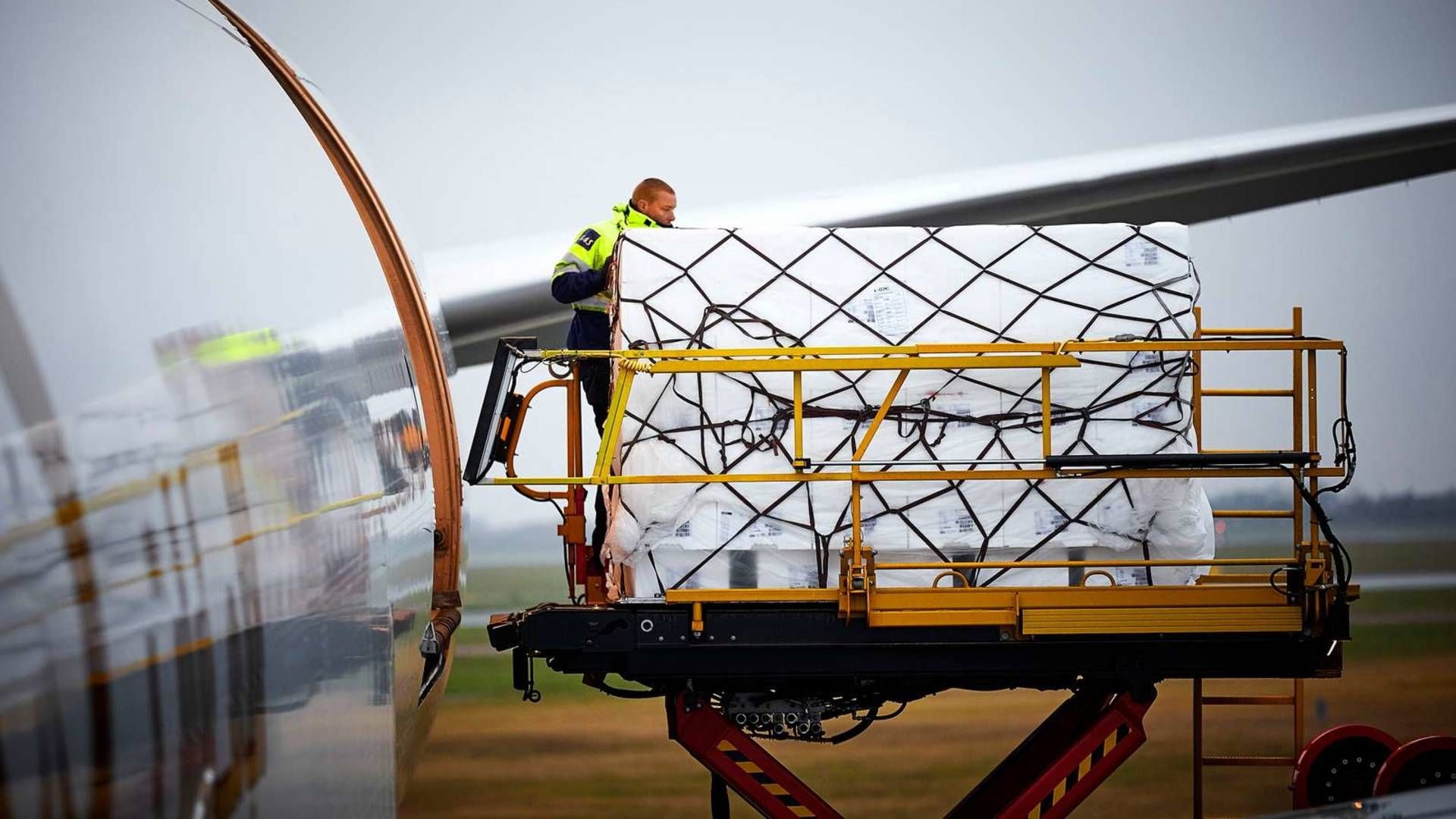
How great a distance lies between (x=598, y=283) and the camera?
5410 millimetres

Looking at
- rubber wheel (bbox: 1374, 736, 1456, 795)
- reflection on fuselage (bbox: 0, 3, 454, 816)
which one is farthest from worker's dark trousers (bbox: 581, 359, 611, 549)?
rubber wheel (bbox: 1374, 736, 1456, 795)

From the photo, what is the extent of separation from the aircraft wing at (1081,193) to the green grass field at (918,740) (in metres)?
1.89

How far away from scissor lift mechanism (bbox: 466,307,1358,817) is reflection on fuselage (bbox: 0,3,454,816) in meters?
0.97

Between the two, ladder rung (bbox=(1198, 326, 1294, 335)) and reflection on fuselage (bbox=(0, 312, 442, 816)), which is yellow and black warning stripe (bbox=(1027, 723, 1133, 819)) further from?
reflection on fuselage (bbox=(0, 312, 442, 816))

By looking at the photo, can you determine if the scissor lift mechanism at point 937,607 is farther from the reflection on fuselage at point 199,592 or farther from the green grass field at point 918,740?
the green grass field at point 918,740

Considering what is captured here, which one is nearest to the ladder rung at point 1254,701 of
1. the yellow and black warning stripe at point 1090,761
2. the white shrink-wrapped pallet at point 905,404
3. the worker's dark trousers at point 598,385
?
the yellow and black warning stripe at point 1090,761

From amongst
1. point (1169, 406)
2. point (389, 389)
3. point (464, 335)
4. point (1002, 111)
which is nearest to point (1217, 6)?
point (1002, 111)

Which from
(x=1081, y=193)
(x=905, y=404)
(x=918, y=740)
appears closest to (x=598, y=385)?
(x=905, y=404)

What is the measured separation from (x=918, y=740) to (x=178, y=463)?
10083 millimetres

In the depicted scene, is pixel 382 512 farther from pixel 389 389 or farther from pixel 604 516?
pixel 604 516

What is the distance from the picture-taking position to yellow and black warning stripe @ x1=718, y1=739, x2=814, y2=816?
5.19 metres

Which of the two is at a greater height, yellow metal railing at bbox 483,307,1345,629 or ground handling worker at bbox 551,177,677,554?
ground handling worker at bbox 551,177,677,554

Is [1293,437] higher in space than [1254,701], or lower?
higher

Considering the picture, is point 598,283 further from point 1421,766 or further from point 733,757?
point 1421,766
